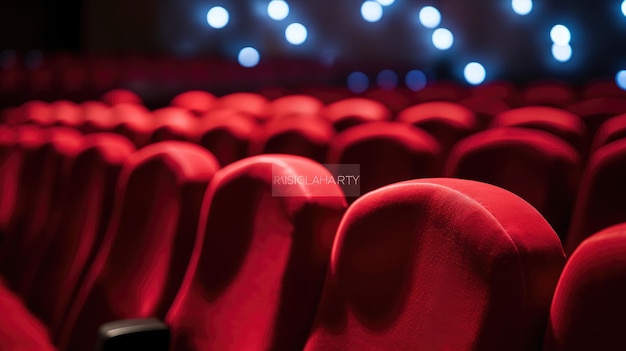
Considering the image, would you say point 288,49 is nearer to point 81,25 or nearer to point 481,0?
point 481,0

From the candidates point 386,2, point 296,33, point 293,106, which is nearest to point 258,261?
point 293,106

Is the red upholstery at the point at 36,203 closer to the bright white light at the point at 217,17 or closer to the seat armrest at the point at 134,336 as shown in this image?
the seat armrest at the point at 134,336

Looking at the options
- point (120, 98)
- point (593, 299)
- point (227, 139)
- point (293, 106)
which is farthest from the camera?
point (120, 98)

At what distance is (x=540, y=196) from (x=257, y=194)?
14cm

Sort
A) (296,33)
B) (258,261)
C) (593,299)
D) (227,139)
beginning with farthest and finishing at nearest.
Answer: (296,33)
(227,139)
(258,261)
(593,299)

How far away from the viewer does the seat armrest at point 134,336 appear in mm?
255

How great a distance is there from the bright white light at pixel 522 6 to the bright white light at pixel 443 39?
0.35 ft

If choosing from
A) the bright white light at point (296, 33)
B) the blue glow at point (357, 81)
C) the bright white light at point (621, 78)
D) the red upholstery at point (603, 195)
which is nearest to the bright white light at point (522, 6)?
the bright white light at point (621, 78)

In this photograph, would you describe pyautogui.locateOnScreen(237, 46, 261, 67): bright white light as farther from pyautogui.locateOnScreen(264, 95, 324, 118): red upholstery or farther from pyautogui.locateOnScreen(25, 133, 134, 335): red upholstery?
pyautogui.locateOnScreen(25, 133, 134, 335): red upholstery

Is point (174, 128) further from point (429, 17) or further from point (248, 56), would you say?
point (248, 56)

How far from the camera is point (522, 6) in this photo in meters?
0.96

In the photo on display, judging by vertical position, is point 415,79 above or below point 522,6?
below

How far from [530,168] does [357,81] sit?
0.81 m

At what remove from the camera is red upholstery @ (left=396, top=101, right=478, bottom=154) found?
441 mm
